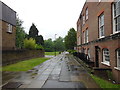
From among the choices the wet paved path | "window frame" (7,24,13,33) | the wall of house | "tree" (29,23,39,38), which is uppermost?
"tree" (29,23,39,38)

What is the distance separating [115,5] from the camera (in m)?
7.94

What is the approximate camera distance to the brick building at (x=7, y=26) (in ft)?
54.6

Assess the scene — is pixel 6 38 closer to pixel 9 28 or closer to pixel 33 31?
pixel 9 28

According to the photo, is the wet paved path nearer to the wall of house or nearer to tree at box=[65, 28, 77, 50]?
the wall of house

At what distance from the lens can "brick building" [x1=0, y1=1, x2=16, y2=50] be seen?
1666 cm

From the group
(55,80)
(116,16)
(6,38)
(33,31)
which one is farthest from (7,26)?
(33,31)

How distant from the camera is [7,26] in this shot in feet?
59.5

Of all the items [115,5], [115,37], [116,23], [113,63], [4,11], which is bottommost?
[113,63]

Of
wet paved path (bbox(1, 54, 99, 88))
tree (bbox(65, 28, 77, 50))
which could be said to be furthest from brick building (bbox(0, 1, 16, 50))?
tree (bbox(65, 28, 77, 50))

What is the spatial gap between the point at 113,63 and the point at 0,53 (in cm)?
1218

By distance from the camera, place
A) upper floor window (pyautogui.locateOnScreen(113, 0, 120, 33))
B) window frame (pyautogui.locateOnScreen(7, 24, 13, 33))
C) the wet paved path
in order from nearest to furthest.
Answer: the wet paved path < upper floor window (pyautogui.locateOnScreen(113, 0, 120, 33)) < window frame (pyautogui.locateOnScreen(7, 24, 13, 33))

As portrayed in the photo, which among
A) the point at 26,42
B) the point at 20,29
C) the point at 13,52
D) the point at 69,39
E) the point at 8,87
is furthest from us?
the point at 69,39

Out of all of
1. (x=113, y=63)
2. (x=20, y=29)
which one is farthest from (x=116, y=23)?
(x=20, y=29)

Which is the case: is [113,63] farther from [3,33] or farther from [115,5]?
[3,33]
